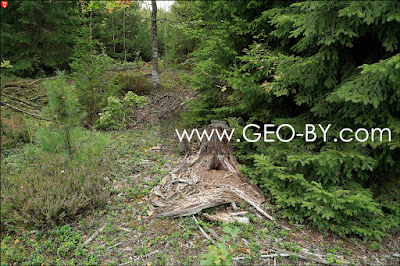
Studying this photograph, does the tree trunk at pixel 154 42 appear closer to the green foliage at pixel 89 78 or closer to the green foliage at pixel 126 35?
the green foliage at pixel 89 78

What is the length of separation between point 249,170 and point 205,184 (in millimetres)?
899

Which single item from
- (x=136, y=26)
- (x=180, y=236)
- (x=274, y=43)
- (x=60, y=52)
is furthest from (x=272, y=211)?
(x=136, y=26)

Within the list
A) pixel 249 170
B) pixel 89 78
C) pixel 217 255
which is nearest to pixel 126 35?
pixel 89 78

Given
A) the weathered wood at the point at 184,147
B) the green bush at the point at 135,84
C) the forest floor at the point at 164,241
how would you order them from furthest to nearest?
the green bush at the point at 135,84 < the weathered wood at the point at 184,147 < the forest floor at the point at 164,241

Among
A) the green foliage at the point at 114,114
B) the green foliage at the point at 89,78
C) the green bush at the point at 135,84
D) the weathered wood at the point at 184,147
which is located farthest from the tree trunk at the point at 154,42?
the weathered wood at the point at 184,147

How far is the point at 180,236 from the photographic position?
118 inches

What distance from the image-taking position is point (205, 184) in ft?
13.0

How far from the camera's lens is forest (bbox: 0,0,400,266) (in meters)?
2.81

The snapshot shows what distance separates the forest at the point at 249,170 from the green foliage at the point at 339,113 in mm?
23

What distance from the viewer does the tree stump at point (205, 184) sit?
3.47 metres

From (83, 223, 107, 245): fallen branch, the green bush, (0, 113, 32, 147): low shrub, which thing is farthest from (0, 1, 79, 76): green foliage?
(83, 223, 107, 245): fallen branch

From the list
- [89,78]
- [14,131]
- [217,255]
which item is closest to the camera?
[217,255]

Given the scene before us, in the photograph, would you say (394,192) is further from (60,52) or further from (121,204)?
(60,52)

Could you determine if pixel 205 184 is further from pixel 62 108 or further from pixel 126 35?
pixel 126 35
